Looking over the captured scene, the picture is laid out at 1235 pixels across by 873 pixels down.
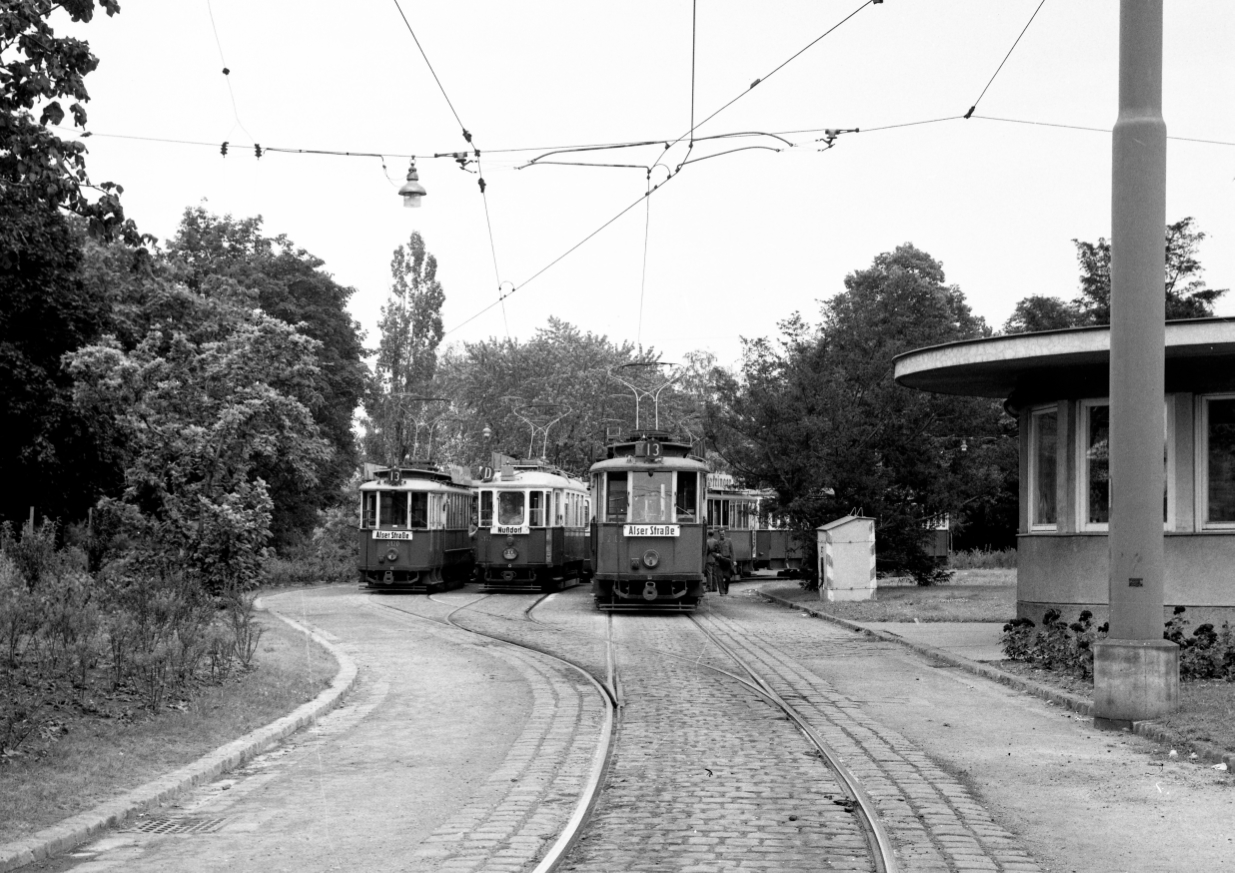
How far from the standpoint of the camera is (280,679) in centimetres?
1457

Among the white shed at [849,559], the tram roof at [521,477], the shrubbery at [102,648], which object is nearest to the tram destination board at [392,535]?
the tram roof at [521,477]

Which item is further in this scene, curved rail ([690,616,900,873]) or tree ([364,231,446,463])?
tree ([364,231,446,463])

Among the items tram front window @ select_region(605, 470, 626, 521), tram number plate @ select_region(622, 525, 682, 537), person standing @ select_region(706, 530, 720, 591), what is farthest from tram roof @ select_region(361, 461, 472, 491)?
tram number plate @ select_region(622, 525, 682, 537)

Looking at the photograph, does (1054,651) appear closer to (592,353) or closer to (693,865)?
(693,865)

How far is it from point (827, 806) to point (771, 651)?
11033 mm

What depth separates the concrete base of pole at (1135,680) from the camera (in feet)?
39.4

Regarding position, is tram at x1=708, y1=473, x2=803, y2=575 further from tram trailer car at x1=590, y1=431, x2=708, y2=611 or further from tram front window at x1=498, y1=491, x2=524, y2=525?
tram trailer car at x1=590, y1=431, x2=708, y2=611

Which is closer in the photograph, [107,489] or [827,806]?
[827,806]

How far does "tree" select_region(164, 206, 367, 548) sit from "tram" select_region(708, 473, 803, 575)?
50.8 ft

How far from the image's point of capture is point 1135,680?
12.0 m

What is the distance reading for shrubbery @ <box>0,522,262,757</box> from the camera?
11.3 m

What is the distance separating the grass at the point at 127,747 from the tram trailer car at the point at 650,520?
12595 millimetres

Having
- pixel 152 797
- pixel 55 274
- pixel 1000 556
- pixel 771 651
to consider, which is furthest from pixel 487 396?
pixel 152 797

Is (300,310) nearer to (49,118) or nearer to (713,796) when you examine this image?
(49,118)
